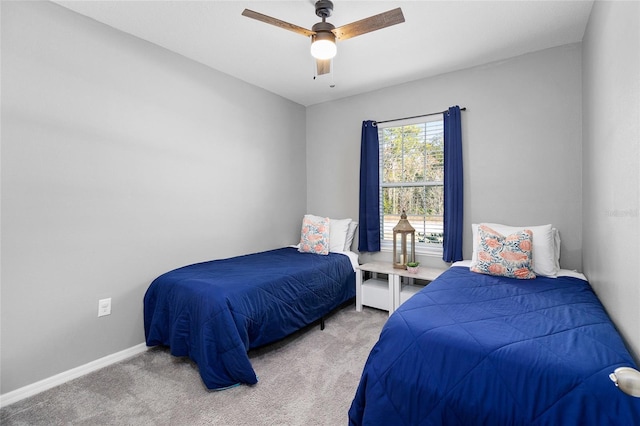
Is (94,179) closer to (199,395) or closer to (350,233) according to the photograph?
(199,395)

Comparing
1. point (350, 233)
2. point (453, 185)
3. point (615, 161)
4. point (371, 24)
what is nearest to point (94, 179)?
point (371, 24)

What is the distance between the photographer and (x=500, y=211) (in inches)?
117

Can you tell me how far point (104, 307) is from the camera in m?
2.34

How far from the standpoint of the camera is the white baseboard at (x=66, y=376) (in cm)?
190

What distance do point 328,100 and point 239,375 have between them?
3.40 metres

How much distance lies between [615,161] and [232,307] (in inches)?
93.6

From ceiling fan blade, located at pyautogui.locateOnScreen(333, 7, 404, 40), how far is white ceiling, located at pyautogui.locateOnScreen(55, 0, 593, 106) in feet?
0.74

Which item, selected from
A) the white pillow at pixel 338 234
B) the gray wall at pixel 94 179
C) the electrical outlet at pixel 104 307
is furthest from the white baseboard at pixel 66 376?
the white pillow at pixel 338 234

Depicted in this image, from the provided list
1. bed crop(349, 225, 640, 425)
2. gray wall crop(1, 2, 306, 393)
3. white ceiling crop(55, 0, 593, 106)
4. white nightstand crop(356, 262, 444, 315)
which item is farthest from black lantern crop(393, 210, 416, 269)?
gray wall crop(1, 2, 306, 393)

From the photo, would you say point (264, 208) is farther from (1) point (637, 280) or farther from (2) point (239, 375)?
(1) point (637, 280)

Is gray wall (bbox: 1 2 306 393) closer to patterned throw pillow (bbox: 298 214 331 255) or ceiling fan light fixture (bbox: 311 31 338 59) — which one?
patterned throw pillow (bbox: 298 214 331 255)

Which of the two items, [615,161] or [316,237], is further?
[316,237]

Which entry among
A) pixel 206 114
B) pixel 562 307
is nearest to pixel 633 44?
pixel 562 307

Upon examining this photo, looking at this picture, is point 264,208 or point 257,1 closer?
point 257,1
